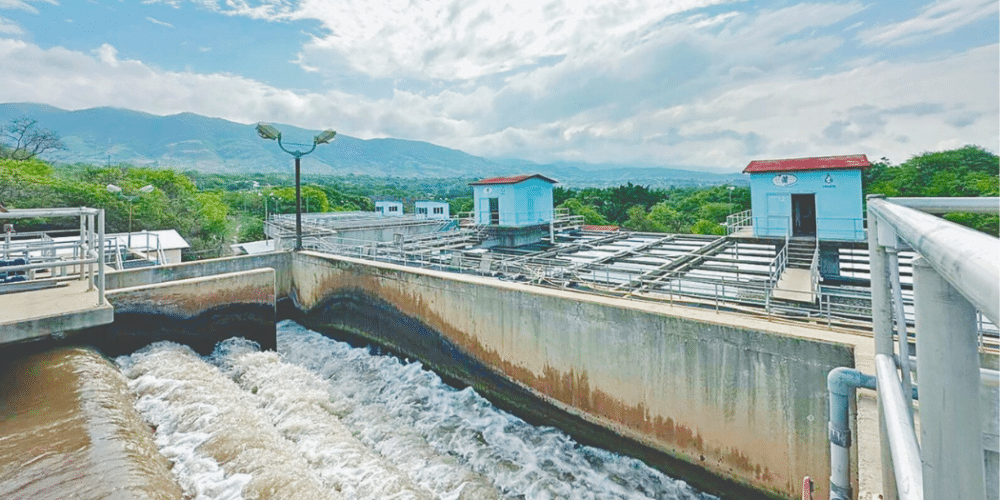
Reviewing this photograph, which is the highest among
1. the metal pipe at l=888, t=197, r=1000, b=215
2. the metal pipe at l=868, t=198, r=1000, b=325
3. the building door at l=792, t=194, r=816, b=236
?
the building door at l=792, t=194, r=816, b=236

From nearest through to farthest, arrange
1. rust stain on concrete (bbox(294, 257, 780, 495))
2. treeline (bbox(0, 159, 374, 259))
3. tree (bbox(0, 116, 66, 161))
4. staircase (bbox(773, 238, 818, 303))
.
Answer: rust stain on concrete (bbox(294, 257, 780, 495))
staircase (bbox(773, 238, 818, 303))
treeline (bbox(0, 159, 374, 259))
tree (bbox(0, 116, 66, 161))

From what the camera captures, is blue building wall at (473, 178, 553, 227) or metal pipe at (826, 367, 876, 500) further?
blue building wall at (473, 178, 553, 227)

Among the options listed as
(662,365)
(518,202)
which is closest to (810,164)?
(662,365)

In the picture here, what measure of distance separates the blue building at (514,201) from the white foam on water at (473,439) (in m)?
8.82

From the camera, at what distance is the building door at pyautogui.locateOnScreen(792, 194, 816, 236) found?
13.9 m

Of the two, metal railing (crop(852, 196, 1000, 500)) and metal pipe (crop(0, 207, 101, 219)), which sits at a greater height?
metal pipe (crop(0, 207, 101, 219))

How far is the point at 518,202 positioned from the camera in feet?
61.6

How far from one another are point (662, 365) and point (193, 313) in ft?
35.7

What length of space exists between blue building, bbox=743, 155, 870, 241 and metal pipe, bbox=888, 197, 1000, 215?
12.1m

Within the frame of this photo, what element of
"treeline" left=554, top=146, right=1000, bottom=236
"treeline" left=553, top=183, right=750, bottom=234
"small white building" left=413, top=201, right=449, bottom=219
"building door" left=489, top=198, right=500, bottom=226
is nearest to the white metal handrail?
"building door" left=489, top=198, right=500, bottom=226

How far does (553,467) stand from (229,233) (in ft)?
100

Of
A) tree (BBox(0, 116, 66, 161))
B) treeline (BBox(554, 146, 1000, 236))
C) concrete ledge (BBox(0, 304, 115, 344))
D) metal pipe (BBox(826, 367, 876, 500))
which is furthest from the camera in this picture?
tree (BBox(0, 116, 66, 161))

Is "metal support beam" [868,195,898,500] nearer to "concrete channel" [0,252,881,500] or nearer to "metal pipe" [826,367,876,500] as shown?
"metal pipe" [826,367,876,500]

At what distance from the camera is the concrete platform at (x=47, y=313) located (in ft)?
18.4
